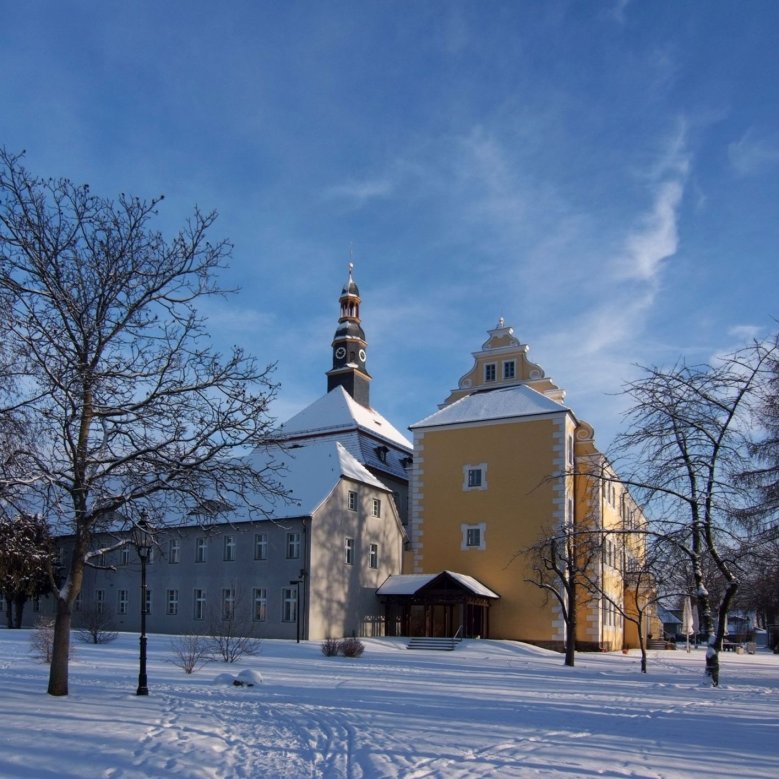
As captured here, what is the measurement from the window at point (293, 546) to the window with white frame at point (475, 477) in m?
9.54

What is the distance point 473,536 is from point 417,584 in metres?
4.01

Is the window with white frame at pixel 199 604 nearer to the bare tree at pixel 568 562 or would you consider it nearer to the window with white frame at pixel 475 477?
the window with white frame at pixel 475 477

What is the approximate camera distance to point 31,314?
42.3 feet

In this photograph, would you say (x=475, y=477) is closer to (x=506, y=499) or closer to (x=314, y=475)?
(x=506, y=499)

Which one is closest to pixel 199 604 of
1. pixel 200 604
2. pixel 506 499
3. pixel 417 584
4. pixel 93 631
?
pixel 200 604

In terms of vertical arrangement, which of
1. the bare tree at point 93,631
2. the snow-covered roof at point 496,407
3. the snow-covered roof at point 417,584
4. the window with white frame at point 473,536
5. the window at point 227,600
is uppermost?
the snow-covered roof at point 496,407

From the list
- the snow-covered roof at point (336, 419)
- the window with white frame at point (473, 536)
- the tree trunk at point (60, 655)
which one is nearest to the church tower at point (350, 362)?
the snow-covered roof at point (336, 419)

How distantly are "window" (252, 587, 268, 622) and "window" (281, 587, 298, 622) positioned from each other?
3.00 feet

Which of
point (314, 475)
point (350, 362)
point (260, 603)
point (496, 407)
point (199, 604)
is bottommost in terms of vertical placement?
point (199, 604)

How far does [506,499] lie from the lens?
1578 inches

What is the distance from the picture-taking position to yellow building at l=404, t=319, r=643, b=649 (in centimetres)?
3869

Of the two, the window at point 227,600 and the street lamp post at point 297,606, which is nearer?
the street lamp post at point 297,606

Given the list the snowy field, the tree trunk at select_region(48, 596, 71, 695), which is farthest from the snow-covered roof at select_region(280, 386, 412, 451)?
the tree trunk at select_region(48, 596, 71, 695)

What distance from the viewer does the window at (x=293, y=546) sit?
1404 inches
